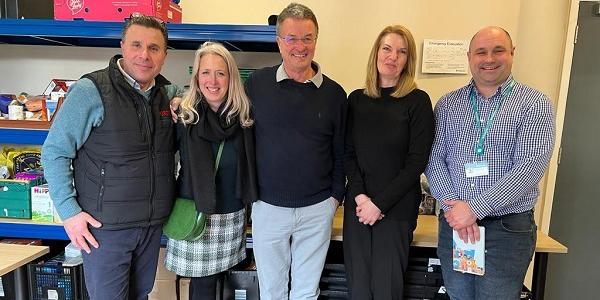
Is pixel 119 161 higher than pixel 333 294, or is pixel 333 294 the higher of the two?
pixel 119 161

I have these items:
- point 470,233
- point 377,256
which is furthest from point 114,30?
point 470,233

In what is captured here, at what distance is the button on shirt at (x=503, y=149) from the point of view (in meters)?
1.45

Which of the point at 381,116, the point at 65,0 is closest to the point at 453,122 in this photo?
the point at 381,116

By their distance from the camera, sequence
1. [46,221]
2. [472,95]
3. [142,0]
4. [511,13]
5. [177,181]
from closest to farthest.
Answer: [472,95], [177,181], [142,0], [46,221], [511,13]

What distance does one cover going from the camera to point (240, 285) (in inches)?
80.2

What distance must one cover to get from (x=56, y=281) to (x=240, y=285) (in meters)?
0.95

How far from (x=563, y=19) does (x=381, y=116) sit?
1.66 metres

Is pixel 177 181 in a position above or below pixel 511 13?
below

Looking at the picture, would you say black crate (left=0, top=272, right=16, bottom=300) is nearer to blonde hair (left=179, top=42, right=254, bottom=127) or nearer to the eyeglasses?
blonde hair (left=179, top=42, right=254, bottom=127)

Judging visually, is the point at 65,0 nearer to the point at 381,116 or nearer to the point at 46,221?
the point at 46,221

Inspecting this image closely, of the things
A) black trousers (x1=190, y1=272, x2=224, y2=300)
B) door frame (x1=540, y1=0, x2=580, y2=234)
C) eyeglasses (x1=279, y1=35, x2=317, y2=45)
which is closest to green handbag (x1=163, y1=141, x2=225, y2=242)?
black trousers (x1=190, y1=272, x2=224, y2=300)

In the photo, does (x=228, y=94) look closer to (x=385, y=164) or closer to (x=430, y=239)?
(x=385, y=164)

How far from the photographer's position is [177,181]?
67.4 inches

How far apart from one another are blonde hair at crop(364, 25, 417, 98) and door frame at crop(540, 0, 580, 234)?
4.59 feet
